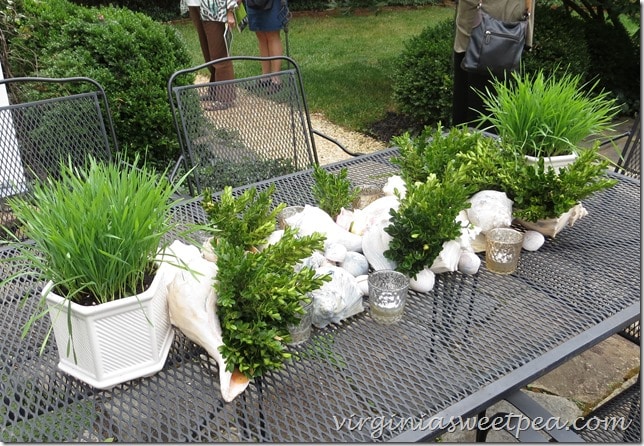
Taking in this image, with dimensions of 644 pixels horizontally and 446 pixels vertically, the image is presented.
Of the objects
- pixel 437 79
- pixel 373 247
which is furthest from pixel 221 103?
pixel 437 79

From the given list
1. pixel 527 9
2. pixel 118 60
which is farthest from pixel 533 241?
pixel 118 60

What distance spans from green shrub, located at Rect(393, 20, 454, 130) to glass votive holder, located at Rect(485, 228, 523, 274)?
10.4ft

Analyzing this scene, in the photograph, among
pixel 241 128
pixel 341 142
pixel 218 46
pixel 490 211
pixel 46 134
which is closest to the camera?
pixel 490 211

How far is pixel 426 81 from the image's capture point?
4664mm

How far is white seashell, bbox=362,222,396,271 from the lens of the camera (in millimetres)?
1472

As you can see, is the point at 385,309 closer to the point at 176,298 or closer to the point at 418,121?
the point at 176,298

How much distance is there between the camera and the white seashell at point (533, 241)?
5.38ft

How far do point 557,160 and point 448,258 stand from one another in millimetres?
556

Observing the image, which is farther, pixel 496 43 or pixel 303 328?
pixel 496 43

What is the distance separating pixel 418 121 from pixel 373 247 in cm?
371

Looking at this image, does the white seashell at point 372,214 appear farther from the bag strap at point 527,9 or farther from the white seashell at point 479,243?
the bag strap at point 527,9

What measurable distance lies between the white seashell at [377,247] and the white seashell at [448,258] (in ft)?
0.37

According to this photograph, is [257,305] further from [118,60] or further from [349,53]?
[349,53]

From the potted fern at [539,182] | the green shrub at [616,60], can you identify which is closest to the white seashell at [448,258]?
the potted fern at [539,182]
